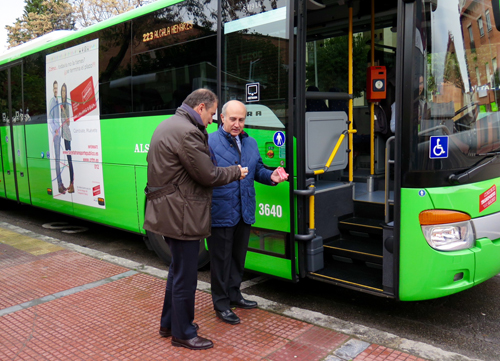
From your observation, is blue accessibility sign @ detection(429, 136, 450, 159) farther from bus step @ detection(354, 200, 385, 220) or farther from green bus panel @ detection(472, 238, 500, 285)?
bus step @ detection(354, 200, 385, 220)

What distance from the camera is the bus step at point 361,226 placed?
179 inches

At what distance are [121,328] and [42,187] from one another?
15.6 ft

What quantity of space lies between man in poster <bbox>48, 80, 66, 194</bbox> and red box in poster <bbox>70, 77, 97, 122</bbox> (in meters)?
0.54

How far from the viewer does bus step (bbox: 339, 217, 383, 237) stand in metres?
4.55

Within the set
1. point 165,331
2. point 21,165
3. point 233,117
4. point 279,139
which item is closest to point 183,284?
point 165,331

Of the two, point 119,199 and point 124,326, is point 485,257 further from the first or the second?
point 119,199

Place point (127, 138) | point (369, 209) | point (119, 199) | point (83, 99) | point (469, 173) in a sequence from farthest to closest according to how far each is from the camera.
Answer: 1. point (83, 99)
2. point (119, 199)
3. point (127, 138)
4. point (369, 209)
5. point (469, 173)

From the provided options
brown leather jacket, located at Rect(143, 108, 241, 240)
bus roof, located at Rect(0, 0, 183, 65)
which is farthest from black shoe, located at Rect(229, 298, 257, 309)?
bus roof, located at Rect(0, 0, 183, 65)

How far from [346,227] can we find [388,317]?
3.16 feet

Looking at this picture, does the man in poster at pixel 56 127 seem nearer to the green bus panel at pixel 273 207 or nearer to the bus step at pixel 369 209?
the green bus panel at pixel 273 207

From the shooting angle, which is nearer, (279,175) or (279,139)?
(279,175)

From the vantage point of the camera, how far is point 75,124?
6820 millimetres

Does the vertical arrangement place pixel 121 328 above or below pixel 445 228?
below

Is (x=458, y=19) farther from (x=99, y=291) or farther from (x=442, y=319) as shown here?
(x=99, y=291)
